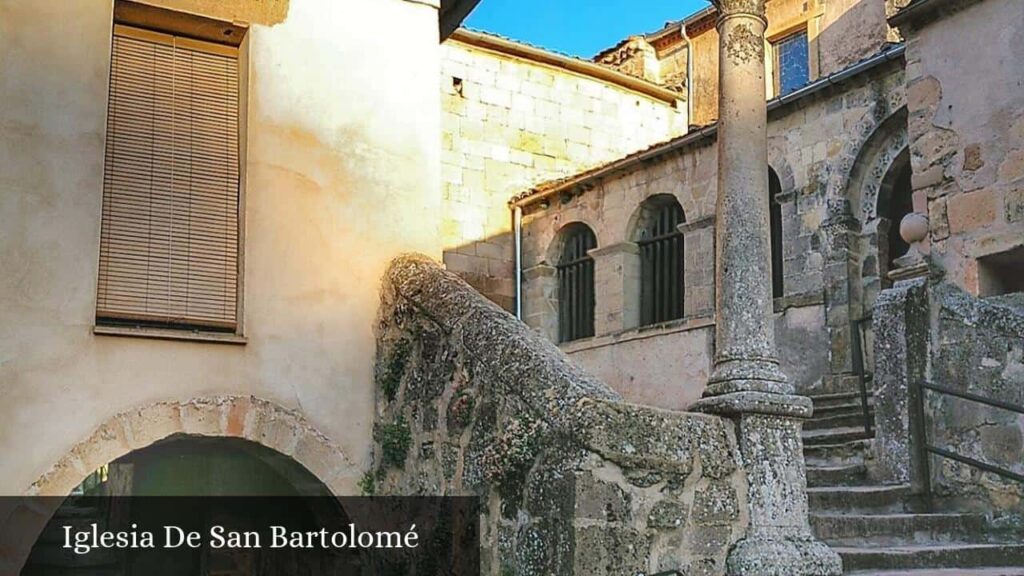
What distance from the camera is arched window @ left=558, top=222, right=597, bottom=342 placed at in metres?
14.2

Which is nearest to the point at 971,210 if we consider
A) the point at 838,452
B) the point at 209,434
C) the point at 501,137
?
the point at 838,452

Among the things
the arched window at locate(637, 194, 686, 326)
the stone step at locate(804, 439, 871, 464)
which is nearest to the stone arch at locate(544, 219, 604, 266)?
the arched window at locate(637, 194, 686, 326)

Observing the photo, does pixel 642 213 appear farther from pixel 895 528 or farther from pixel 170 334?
pixel 170 334

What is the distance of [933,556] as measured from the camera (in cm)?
578

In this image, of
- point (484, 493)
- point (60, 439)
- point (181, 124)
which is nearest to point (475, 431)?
point (484, 493)

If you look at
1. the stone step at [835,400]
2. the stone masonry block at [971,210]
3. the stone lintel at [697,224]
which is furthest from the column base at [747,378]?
the stone lintel at [697,224]

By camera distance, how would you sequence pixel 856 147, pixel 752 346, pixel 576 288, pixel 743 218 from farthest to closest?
1. pixel 576 288
2. pixel 856 147
3. pixel 743 218
4. pixel 752 346

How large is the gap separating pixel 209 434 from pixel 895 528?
3711mm

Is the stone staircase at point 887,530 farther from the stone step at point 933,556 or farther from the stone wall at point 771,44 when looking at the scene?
the stone wall at point 771,44

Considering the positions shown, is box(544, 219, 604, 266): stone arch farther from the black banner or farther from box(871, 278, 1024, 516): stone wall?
box(871, 278, 1024, 516): stone wall

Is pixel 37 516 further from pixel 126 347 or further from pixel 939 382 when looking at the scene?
pixel 939 382

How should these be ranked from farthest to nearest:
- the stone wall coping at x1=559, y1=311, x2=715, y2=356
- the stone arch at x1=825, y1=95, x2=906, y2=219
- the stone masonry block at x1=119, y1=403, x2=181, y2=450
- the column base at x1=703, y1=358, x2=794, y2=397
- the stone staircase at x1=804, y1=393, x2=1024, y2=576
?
the stone wall coping at x1=559, y1=311, x2=715, y2=356
the stone arch at x1=825, y1=95, x2=906, y2=219
the stone masonry block at x1=119, y1=403, x2=181, y2=450
the stone staircase at x1=804, y1=393, x2=1024, y2=576
the column base at x1=703, y1=358, x2=794, y2=397

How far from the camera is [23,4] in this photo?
19.4 feet

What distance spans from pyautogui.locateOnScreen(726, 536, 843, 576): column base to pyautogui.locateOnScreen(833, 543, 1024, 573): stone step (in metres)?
0.67
